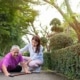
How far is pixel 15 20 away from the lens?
27.3 metres

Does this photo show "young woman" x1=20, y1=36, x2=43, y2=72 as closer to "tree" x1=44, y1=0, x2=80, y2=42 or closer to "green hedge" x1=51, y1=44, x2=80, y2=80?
"green hedge" x1=51, y1=44, x2=80, y2=80

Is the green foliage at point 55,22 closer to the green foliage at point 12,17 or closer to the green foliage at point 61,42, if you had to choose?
the green foliage at point 12,17

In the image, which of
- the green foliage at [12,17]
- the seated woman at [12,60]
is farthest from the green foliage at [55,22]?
the seated woman at [12,60]

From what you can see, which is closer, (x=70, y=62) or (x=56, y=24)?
(x=70, y=62)

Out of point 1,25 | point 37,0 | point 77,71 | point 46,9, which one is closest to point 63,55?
point 77,71

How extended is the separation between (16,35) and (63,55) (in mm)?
19270

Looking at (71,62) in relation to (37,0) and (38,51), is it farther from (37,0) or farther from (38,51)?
(37,0)

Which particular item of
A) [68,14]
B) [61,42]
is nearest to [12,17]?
[68,14]

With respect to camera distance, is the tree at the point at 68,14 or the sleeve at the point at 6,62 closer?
the sleeve at the point at 6,62

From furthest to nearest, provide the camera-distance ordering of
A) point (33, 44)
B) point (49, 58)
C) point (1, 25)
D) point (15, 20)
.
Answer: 1. point (15, 20)
2. point (1, 25)
3. point (49, 58)
4. point (33, 44)

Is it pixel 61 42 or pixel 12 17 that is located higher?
pixel 12 17

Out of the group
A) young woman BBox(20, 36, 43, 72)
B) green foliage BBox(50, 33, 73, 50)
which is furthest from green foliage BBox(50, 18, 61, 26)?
young woman BBox(20, 36, 43, 72)

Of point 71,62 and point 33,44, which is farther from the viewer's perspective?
point 33,44

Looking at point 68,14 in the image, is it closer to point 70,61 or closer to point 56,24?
point 56,24
